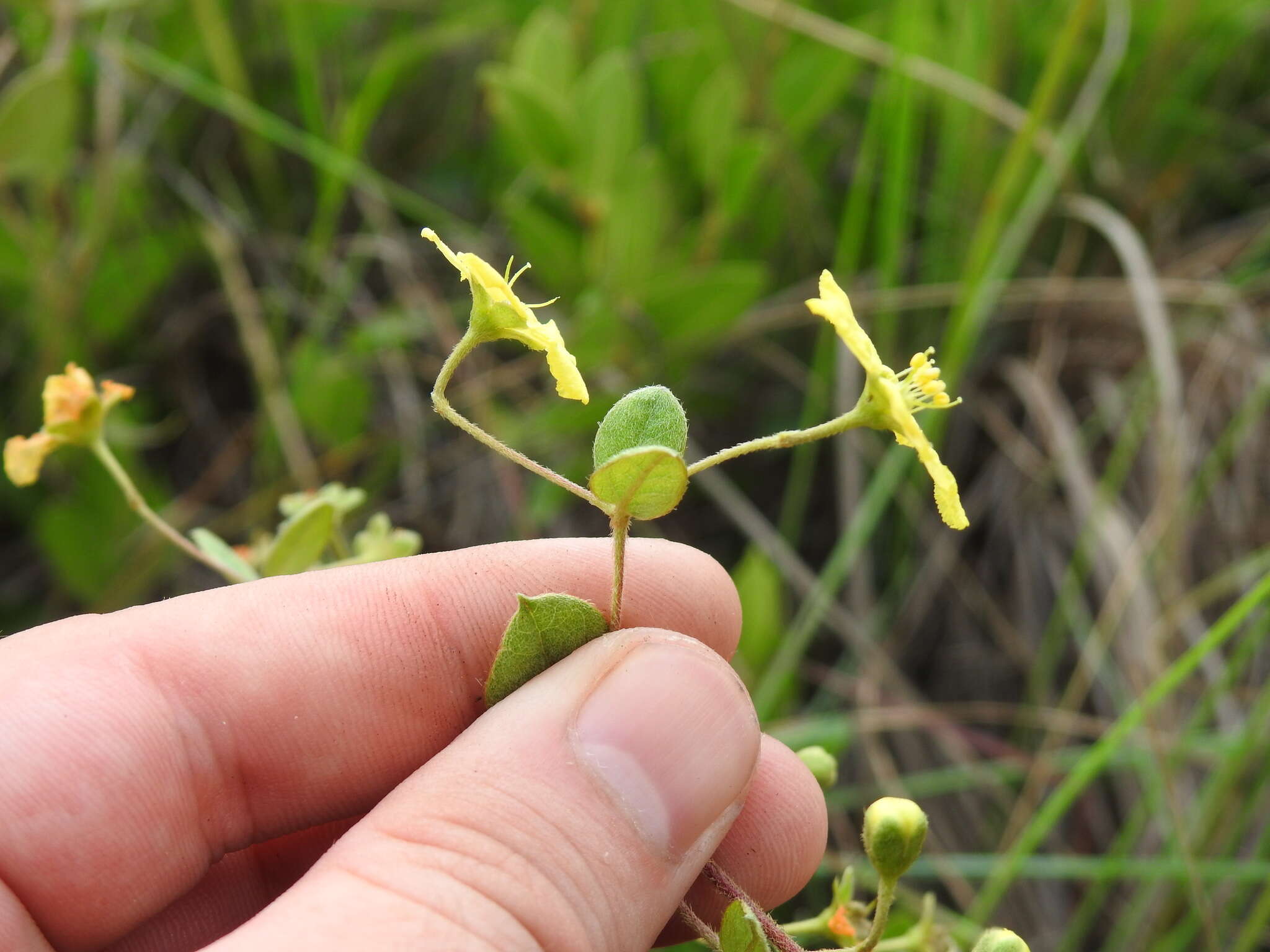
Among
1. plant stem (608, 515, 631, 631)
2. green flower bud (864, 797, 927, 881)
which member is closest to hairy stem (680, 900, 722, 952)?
green flower bud (864, 797, 927, 881)

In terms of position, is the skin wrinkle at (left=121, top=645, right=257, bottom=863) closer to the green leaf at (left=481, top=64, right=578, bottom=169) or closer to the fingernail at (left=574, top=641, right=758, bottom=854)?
the fingernail at (left=574, top=641, right=758, bottom=854)

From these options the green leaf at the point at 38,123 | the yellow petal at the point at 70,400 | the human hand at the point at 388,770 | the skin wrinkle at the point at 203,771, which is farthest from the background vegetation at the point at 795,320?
the skin wrinkle at the point at 203,771

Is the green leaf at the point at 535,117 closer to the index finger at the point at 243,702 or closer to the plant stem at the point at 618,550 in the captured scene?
the index finger at the point at 243,702

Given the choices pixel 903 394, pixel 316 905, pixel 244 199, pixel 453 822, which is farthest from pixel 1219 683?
pixel 244 199

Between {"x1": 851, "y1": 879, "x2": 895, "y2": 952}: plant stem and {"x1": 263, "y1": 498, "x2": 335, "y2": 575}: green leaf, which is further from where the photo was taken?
{"x1": 263, "y1": 498, "x2": 335, "y2": 575}: green leaf

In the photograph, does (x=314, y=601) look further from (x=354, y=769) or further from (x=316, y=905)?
(x=316, y=905)
